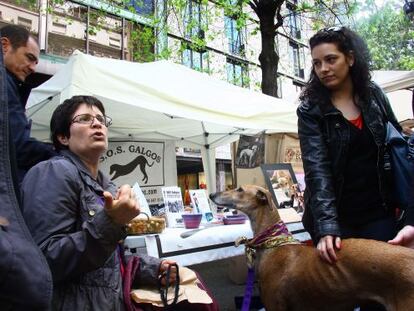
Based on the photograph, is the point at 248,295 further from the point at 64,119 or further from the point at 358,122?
the point at 64,119

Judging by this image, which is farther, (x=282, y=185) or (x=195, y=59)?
(x=195, y=59)

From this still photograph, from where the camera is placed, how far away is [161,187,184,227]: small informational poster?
3234 millimetres

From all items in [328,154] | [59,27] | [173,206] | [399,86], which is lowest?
[173,206]

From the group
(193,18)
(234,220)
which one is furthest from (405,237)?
(193,18)

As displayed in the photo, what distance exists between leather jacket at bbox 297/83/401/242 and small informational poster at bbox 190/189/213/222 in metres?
1.37

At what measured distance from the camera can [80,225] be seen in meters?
1.50

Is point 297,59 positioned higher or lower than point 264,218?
higher

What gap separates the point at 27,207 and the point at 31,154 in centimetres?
98

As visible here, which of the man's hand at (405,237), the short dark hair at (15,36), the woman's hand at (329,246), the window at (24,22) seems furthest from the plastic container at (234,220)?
the window at (24,22)

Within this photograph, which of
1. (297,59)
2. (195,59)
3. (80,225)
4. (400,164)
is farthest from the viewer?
(297,59)

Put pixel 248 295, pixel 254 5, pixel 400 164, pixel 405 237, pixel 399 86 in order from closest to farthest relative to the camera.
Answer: pixel 405 237, pixel 400 164, pixel 248 295, pixel 399 86, pixel 254 5

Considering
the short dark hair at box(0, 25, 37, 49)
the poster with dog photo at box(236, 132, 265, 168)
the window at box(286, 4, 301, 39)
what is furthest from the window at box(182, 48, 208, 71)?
the short dark hair at box(0, 25, 37, 49)

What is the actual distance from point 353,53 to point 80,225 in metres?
1.65

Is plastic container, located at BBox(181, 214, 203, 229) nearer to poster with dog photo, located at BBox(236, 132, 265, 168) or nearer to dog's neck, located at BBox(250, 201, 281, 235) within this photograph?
dog's neck, located at BBox(250, 201, 281, 235)
